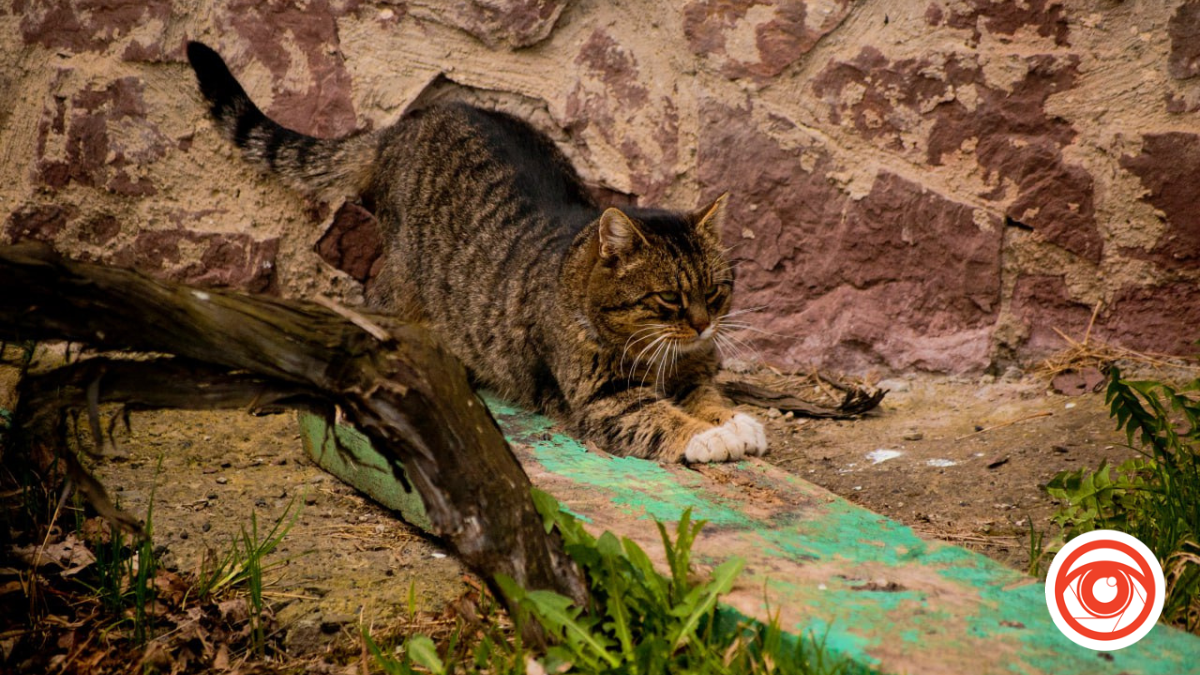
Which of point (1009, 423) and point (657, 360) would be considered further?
point (657, 360)

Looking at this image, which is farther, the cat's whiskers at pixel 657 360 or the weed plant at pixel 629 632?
the cat's whiskers at pixel 657 360

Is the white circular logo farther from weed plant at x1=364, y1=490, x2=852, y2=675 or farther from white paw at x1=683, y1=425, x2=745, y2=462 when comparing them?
white paw at x1=683, y1=425, x2=745, y2=462

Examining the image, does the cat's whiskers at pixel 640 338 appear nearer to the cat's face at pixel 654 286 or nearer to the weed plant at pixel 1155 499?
the cat's face at pixel 654 286

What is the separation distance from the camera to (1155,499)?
8.22 feet

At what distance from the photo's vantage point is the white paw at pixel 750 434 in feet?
10.7

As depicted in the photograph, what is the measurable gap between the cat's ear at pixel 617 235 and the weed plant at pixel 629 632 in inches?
57.6

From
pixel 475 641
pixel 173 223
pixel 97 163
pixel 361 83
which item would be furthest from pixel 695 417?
pixel 97 163

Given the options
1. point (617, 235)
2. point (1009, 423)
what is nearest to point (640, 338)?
point (617, 235)

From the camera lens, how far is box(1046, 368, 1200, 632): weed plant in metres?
2.25

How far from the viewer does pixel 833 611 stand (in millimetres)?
2051

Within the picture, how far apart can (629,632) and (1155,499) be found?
1350mm

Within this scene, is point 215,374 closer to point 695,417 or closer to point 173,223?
point 695,417

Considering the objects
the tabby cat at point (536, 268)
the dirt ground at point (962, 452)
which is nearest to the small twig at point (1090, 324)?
the dirt ground at point (962, 452)

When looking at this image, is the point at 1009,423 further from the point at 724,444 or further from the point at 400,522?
the point at 400,522
